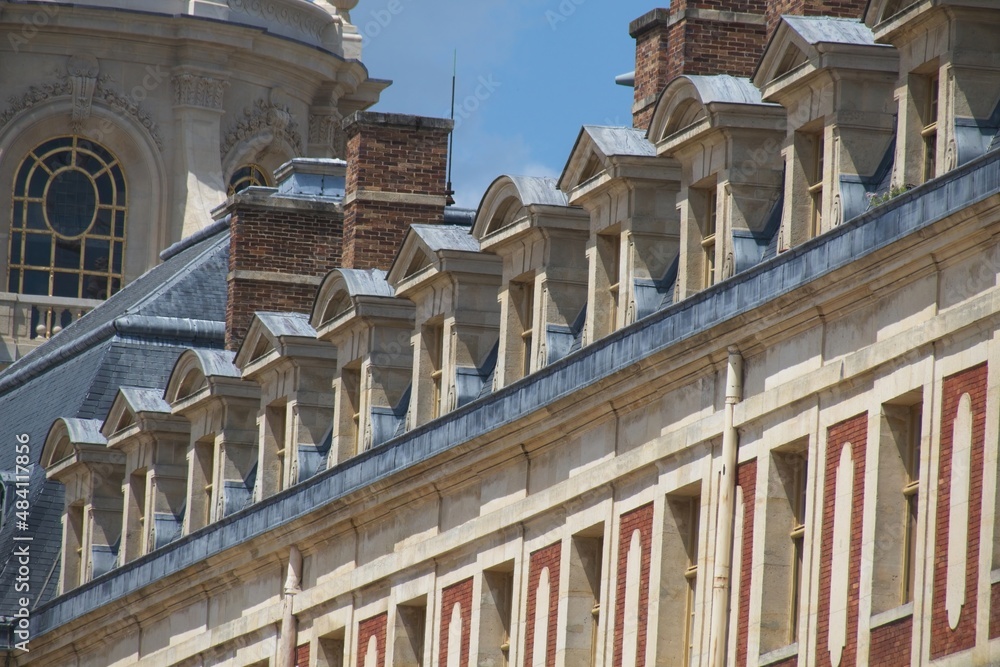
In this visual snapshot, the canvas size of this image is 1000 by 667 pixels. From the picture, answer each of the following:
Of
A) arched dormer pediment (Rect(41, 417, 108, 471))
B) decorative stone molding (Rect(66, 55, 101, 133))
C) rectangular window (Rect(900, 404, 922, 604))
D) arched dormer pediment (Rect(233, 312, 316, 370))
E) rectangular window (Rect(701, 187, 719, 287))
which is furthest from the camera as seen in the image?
decorative stone molding (Rect(66, 55, 101, 133))

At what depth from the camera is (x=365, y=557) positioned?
148ft

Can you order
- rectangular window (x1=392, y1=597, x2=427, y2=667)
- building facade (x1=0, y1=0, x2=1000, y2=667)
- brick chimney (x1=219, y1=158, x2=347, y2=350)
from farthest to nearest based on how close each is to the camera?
1. brick chimney (x1=219, y1=158, x2=347, y2=350)
2. rectangular window (x1=392, y1=597, x2=427, y2=667)
3. building facade (x1=0, y1=0, x2=1000, y2=667)

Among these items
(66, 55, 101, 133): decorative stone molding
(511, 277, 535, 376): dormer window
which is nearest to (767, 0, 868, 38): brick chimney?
(511, 277, 535, 376): dormer window

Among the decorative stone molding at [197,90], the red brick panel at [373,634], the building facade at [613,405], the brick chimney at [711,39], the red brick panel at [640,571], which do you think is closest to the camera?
the building facade at [613,405]

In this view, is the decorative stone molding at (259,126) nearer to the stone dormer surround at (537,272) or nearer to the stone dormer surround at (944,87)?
the stone dormer surround at (537,272)

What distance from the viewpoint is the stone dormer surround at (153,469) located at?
2029 inches

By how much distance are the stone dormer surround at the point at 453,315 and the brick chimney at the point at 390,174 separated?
9.36 feet

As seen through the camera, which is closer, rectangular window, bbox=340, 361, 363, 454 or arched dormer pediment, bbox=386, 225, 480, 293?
arched dormer pediment, bbox=386, 225, 480, 293

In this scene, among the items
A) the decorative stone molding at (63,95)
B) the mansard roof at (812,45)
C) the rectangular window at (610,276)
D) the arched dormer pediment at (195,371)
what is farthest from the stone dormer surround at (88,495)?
the decorative stone molding at (63,95)

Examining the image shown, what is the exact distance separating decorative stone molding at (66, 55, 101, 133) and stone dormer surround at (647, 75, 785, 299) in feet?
141

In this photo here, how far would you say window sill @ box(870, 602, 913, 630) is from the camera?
110 ft

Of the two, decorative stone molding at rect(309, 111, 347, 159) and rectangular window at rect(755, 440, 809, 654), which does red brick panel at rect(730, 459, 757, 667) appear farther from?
decorative stone molding at rect(309, 111, 347, 159)

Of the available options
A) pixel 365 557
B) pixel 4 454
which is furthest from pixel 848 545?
pixel 4 454

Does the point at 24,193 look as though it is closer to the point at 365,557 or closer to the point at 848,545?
the point at 365,557
